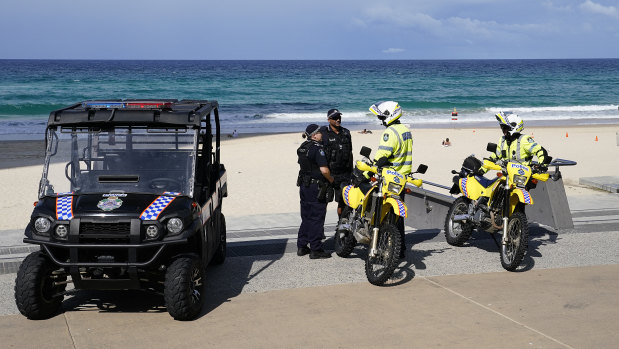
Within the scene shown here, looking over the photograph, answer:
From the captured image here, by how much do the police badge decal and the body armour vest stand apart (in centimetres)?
290

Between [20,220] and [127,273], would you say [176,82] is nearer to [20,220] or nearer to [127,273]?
[20,220]

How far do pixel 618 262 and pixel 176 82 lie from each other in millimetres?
70136

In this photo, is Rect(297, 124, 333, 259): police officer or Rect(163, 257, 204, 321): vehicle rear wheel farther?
Rect(297, 124, 333, 259): police officer

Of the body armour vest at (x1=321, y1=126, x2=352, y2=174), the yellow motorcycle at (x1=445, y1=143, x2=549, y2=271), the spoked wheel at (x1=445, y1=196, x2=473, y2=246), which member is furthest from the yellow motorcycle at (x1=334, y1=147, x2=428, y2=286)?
the spoked wheel at (x1=445, y1=196, x2=473, y2=246)

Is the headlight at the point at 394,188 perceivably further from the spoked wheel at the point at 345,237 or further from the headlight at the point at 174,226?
the headlight at the point at 174,226

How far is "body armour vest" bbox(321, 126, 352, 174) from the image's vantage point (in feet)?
29.6

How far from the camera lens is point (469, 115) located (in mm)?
46250

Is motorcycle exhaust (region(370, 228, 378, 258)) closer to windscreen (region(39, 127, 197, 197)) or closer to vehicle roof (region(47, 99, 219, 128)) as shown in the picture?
windscreen (region(39, 127, 197, 197))

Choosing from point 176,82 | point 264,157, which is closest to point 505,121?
point 264,157

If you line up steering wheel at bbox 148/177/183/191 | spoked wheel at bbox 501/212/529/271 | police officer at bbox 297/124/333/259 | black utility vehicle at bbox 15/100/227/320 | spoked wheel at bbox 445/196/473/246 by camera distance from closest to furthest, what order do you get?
black utility vehicle at bbox 15/100/227/320 → steering wheel at bbox 148/177/183/191 → spoked wheel at bbox 501/212/529/271 → police officer at bbox 297/124/333/259 → spoked wheel at bbox 445/196/473/246

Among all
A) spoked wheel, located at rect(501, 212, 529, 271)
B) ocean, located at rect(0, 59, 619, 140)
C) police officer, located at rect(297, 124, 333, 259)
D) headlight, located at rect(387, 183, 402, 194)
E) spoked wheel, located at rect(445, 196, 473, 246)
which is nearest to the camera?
headlight, located at rect(387, 183, 402, 194)

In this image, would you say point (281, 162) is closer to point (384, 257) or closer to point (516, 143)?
point (516, 143)

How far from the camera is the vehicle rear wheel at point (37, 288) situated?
21.5ft

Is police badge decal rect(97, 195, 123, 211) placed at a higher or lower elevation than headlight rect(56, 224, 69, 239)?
higher
